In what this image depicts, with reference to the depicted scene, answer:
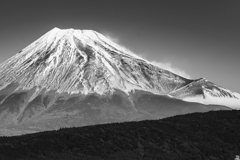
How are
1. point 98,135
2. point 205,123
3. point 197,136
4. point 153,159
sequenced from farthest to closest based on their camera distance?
1. point 205,123
2. point 197,136
3. point 98,135
4. point 153,159

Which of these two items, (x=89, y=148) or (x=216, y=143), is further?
(x=216, y=143)

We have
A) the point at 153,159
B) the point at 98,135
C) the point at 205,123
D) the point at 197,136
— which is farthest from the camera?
the point at 205,123

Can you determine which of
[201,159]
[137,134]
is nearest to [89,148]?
[137,134]

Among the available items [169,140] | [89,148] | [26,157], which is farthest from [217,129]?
[26,157]

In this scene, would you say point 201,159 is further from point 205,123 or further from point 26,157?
point 26,157

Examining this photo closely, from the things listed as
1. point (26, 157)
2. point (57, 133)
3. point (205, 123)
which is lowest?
point (26, 157)

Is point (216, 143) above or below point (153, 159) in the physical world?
above
